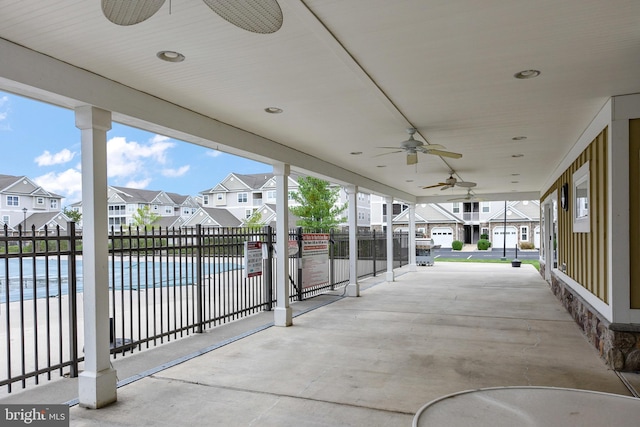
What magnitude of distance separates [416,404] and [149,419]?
2.28 metres

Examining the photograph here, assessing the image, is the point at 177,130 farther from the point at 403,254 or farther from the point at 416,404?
the point at 403,254

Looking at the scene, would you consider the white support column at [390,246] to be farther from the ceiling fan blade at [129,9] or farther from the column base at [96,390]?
the ceiling fan blade at [129,9]

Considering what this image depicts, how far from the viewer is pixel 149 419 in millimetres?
3688

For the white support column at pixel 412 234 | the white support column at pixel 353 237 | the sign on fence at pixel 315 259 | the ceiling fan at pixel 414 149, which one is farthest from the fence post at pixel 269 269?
the white support column at pixel 412 234

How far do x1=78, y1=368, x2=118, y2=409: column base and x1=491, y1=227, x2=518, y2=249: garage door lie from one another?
38.9 m

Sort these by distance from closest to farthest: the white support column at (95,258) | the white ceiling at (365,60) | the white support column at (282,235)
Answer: the white ceiling at (365,60) < the white support column at (95,258) < the white support column at (282,235)

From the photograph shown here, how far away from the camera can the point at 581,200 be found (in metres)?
6.87

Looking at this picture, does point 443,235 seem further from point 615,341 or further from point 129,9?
point 129,9

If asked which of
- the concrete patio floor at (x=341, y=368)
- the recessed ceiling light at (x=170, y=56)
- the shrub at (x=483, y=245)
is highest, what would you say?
the recessed ceiling light at (x=170, y=56)

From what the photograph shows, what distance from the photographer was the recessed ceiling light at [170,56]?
3523 millimetres

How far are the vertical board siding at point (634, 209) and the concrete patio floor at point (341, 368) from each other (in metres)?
0.95

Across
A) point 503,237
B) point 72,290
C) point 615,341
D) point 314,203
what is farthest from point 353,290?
point 503,237

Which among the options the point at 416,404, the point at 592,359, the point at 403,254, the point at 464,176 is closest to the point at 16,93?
the point at 416,404

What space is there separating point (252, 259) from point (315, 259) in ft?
8.92
